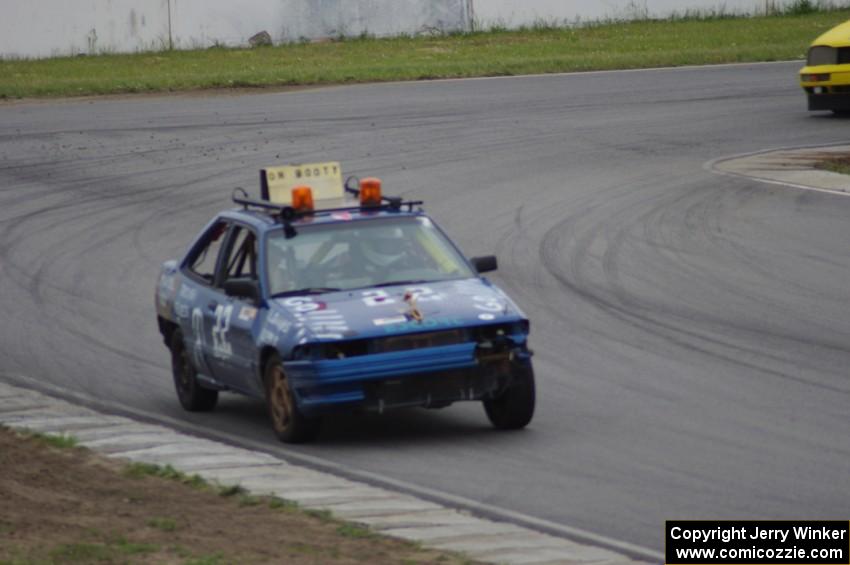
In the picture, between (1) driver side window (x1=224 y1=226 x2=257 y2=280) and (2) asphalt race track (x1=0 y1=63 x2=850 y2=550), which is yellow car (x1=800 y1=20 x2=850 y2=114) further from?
(1) driver side window (x1=224 y1=226 x2=257 y2=280)

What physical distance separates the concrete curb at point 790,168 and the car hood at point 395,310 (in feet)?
36.3

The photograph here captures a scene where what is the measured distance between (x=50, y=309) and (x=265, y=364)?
5.42 meters

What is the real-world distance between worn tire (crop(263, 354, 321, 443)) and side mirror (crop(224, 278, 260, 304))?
0.45 metres

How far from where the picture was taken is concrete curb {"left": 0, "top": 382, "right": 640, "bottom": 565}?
24.8 feet

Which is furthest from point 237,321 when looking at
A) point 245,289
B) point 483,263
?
point 483,263

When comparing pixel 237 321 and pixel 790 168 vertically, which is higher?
pixel 237 321

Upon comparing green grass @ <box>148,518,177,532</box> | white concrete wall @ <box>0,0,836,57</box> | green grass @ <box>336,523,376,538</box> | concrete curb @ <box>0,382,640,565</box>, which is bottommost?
concrete curb @ <box>0,382,640,565</box>

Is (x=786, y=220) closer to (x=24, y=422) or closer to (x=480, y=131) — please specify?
(x=480, y=131)

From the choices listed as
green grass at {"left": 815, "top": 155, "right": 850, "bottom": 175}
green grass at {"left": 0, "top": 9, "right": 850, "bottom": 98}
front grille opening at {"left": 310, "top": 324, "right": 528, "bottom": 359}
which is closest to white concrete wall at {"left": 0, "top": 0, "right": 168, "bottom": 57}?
green grass at {"left": 0, "top": 9, "right": 850, "bottom": 98}

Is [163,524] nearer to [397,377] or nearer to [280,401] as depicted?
[397,377]

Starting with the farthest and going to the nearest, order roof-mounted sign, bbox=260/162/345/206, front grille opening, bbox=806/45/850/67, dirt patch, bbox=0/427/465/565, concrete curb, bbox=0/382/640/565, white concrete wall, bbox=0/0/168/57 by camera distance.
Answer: white concrete wall, bbox=0/0/168/57, front grille opening, bbox=806/45/850/67, roof-mounted sign, bbox=260/162/345/206, concrete curb, bbox=0/382/640/565, dirt patch, bbox=0/427/465/565

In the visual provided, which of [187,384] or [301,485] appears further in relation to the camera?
[187,384]

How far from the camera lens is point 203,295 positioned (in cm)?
1139

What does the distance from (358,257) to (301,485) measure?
213 centimetres
